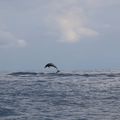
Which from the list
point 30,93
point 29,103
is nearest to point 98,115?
point 29,103

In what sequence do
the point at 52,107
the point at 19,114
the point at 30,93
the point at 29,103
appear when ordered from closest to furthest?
the point at 19,114 < the point at 52,107 < the point at 29,103 < the point at 30,93

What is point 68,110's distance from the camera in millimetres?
22281

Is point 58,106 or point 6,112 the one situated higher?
point 58,106

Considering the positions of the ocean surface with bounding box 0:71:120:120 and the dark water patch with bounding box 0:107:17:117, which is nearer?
the ocean surface with bounding box 0:71:120:120

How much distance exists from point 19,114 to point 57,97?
778 cm

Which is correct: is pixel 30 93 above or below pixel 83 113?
above

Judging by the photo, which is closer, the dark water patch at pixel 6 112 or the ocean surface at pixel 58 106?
the ocean surface at pixel 58 106

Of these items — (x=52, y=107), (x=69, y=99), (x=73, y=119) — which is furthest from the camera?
(x=69, y=99)

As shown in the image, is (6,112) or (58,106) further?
(58,106)

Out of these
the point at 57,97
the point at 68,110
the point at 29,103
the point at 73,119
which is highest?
the point at 57,97

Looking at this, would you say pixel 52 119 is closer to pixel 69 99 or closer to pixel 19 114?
pixel 19 114

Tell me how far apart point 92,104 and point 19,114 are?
5553 millimetres

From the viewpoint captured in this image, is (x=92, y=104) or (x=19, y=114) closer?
(x=19, y=114)

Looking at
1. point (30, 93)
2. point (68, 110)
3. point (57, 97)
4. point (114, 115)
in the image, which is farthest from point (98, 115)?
point (30, 93)
